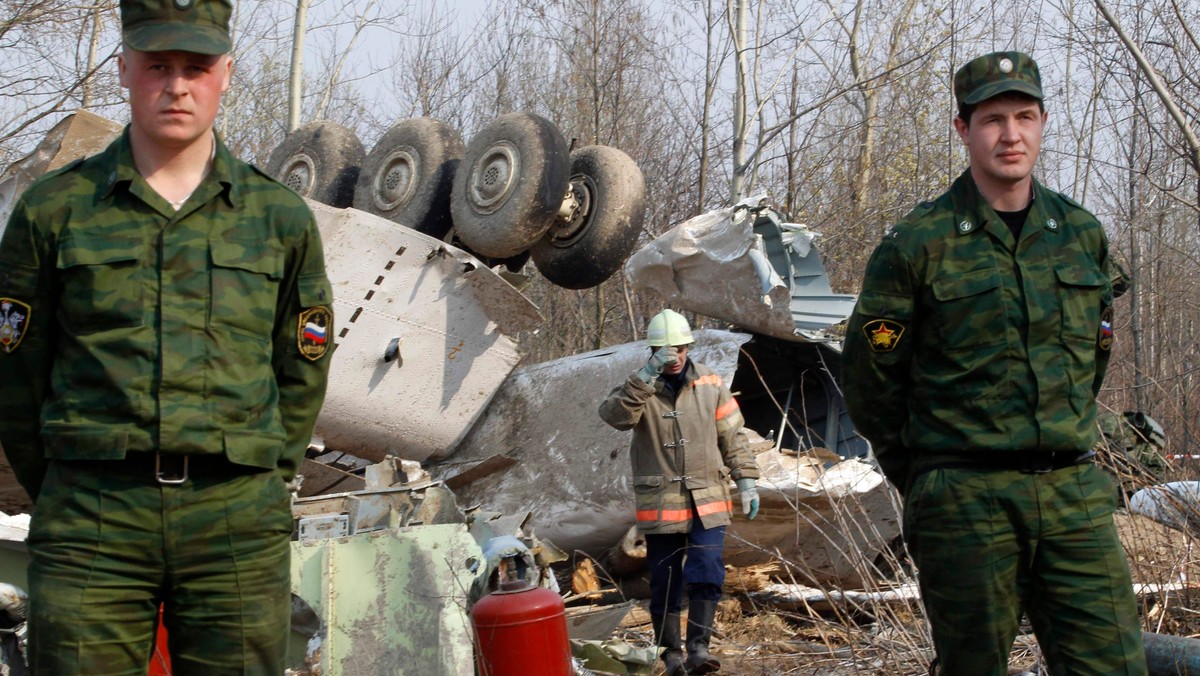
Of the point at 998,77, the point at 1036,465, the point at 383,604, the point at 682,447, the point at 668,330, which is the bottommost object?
the point at 383,604

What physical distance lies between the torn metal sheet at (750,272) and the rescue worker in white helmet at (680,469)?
173 centimetres

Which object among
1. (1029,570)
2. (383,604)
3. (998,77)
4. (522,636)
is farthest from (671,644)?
(998,77)

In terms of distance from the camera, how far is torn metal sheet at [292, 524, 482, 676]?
5.48 m

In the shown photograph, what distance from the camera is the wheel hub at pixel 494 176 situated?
893cm

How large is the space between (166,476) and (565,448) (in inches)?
241

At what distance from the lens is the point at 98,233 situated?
2646mm

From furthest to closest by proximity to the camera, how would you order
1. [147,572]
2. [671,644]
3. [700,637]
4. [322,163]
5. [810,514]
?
[322,163]
[810,514]
[671,644]
[700,637]
[147,572]

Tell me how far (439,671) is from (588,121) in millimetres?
14804

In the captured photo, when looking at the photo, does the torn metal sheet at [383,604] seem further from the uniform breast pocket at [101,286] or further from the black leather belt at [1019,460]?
the uniform breast pocket at [101,286]

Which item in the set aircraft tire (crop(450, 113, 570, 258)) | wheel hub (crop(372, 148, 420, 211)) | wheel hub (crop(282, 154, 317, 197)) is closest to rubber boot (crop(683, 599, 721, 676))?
aircraft tire (crop(450, 113, 570, 258))

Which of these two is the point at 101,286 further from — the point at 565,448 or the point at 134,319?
the point at 565,448

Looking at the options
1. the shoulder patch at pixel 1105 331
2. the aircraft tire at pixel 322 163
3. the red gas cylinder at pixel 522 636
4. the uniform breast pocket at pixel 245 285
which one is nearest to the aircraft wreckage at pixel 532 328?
the aircraft tire at pixel 322 163

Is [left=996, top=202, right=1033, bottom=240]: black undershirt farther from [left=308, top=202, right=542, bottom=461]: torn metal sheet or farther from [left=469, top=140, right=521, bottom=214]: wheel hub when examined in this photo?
[left=469, top=140, right=521, bottom=214]: wheel hub

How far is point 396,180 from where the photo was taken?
9.67 meters
